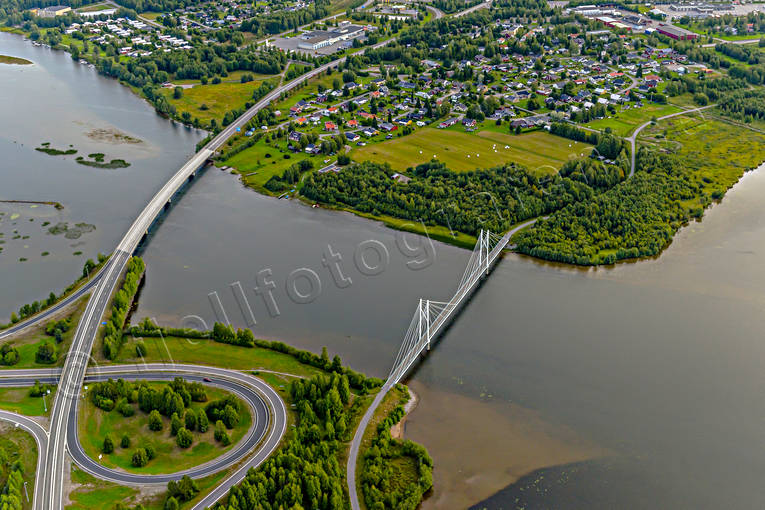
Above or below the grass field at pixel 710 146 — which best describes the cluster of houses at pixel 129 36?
above

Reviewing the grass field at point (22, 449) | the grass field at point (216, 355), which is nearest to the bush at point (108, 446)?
the grass field at point (22, 449)

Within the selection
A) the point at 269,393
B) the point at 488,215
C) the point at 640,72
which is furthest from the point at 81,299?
the point at 640,72

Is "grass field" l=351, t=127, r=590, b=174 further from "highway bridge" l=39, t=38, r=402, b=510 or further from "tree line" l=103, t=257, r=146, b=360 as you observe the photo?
"tree line" l=103, t=257, r=146, b=360

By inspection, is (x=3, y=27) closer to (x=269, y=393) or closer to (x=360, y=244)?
(x=360, y=244)

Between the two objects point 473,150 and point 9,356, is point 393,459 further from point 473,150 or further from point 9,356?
point 473,150

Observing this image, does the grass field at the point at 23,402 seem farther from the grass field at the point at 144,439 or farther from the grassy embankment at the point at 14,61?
the grassy embankment at the point at 14,61
